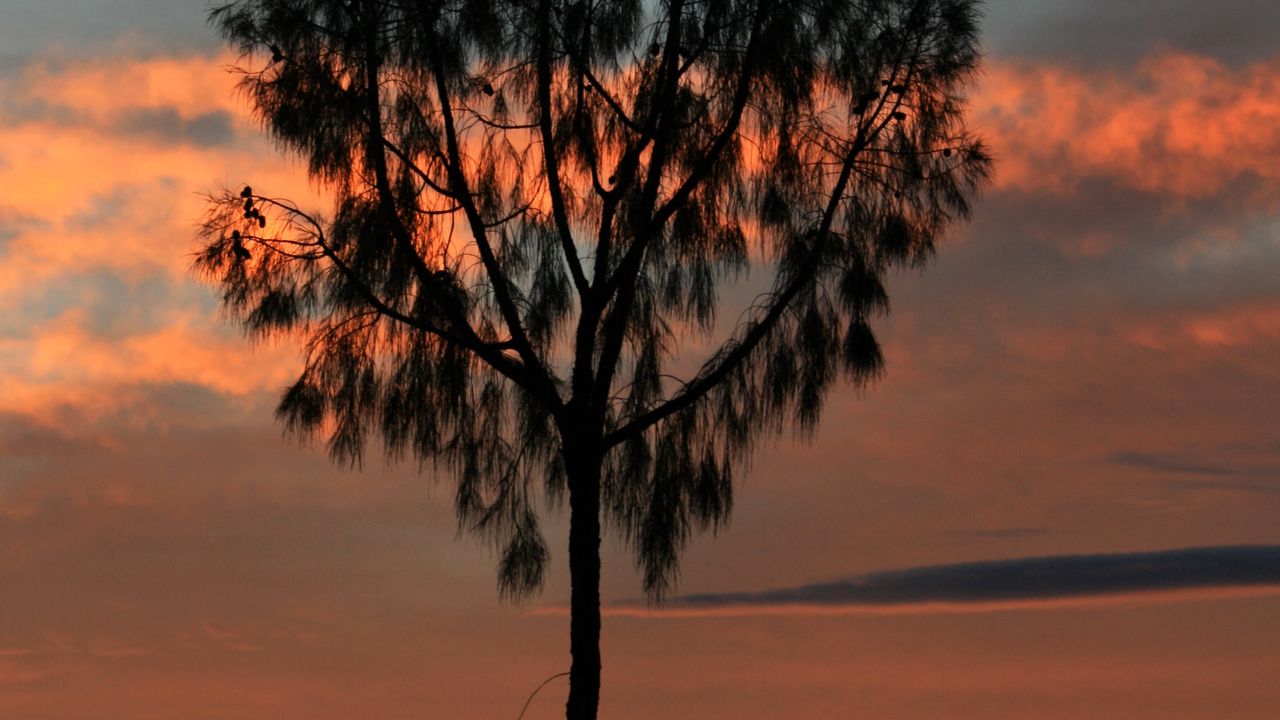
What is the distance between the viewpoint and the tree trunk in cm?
967

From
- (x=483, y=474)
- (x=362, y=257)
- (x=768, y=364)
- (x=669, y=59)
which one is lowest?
(x=483, y=474)

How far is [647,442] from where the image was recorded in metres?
10.4

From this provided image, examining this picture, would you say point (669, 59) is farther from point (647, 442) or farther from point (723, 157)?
point (647, 442)

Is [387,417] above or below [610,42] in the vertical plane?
below

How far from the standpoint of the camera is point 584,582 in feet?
32.1

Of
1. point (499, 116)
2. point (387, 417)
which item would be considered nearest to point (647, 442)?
point (387, 417)

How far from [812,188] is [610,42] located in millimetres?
1821

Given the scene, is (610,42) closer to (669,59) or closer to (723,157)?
(669,59)

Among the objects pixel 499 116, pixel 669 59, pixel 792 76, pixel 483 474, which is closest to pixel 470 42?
pixel 499 116

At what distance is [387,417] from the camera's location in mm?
10461

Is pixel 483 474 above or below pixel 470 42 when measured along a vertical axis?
below

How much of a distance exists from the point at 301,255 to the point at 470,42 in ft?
6.54

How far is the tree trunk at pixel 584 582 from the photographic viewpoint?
31.7ft

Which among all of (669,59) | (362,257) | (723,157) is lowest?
(362,257)
